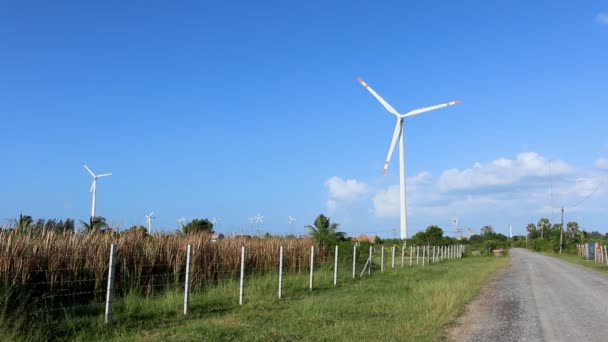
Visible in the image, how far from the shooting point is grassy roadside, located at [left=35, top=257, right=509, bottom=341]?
30.4 ft

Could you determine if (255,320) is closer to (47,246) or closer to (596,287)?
(47,246)

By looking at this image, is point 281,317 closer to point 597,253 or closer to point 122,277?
point 122,277

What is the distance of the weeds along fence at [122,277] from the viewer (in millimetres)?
10695

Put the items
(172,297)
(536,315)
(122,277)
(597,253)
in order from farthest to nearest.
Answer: (597,253)
(122,277)
(172,297)
(536,315)

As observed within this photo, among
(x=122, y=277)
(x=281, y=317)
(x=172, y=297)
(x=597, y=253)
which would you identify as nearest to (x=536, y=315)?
(x=281, y=317)

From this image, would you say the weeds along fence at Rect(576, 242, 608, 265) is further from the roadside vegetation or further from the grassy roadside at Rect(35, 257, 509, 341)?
the grassy roadside at Rect(35, 257, 509, 341)

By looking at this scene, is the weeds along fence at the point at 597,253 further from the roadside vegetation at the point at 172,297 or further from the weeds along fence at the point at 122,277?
the weeds along fence at the point at 122,277

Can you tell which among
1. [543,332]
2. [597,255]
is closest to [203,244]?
Result: [543,332]

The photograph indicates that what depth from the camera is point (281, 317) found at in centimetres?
1137

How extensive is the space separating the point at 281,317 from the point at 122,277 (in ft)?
19.1

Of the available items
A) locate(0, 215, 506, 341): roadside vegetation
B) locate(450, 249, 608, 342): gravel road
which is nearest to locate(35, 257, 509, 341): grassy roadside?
locate(0, 215, 506, 341): roadside vegetation

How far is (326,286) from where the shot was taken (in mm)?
19172

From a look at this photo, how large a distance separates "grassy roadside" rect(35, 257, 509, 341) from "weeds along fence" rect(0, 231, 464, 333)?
0.43 feet

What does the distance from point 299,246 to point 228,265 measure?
7.20m
